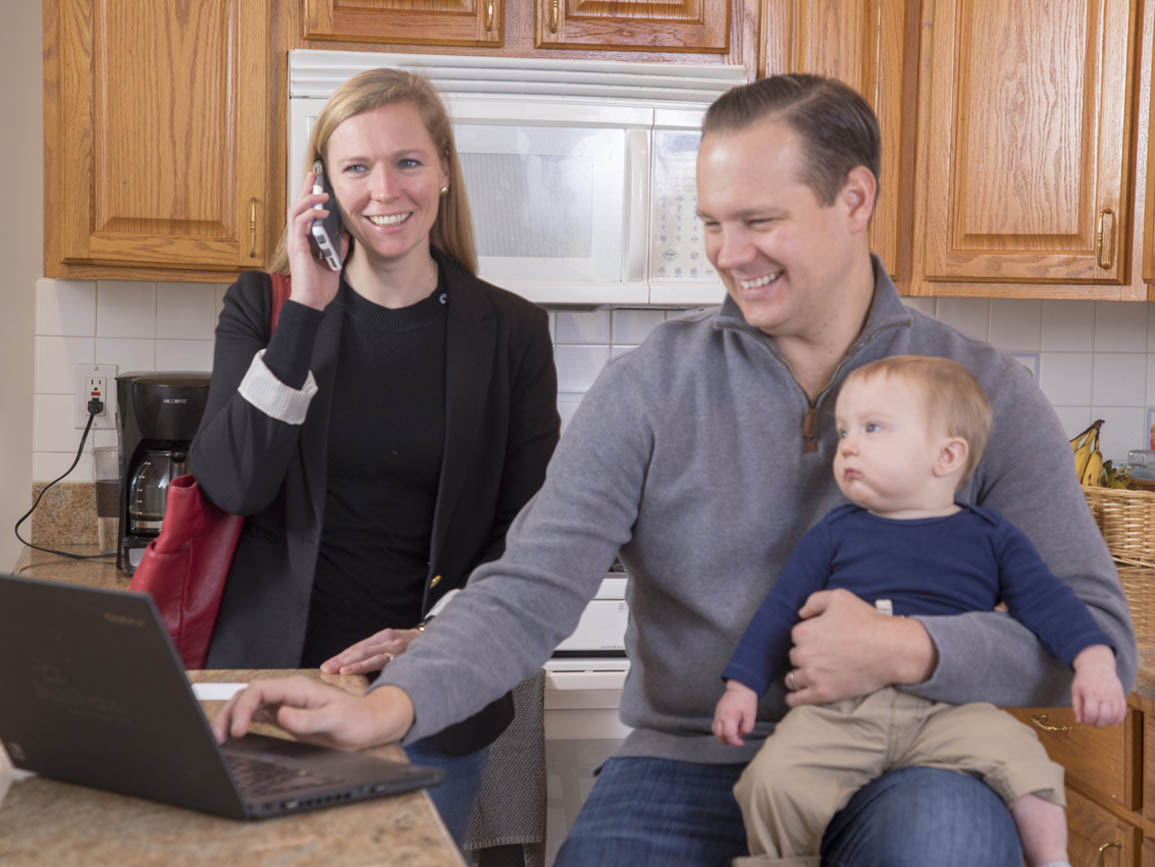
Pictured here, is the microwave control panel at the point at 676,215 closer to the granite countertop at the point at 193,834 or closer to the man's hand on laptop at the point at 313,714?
the man's hand on laptop at the point at 313,714

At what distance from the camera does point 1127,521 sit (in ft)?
8.46

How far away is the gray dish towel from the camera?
2.36 meters

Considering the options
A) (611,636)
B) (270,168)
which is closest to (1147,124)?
(611,636)

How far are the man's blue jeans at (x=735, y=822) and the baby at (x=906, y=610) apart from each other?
1.0 inches

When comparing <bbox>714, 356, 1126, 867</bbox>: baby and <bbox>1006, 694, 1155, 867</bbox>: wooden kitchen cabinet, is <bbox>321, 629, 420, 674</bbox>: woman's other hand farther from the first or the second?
<bbox>1006, 694, 1155, 867</bbox>: wooden kitchen cabinet

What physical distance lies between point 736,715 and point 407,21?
184cm

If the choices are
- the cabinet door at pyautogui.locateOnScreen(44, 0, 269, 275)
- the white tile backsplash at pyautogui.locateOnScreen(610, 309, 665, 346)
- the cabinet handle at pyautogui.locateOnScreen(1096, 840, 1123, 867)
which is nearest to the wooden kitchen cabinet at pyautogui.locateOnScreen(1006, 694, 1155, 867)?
the cabinet handle at pyautogui.locateOnScreen(1096, 840, 1123, 867)

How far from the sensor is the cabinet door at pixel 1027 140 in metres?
2.66

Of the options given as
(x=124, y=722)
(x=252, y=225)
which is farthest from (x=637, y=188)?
(x=124, y=722)

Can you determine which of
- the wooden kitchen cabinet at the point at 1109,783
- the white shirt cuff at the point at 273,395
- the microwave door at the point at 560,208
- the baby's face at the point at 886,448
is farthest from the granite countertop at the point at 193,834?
the microwave door at the point at 560,208

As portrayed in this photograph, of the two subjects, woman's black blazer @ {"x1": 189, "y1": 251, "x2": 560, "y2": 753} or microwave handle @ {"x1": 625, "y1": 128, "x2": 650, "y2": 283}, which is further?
microwave handle @ {"x1": 625, "y1": 128, "x2": 650, "y2": 283}

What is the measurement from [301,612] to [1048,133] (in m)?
1.97

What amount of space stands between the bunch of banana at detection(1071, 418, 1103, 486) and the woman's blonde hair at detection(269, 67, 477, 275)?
1697 mm

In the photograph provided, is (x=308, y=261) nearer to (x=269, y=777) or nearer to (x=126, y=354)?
(x=269, y=777)
